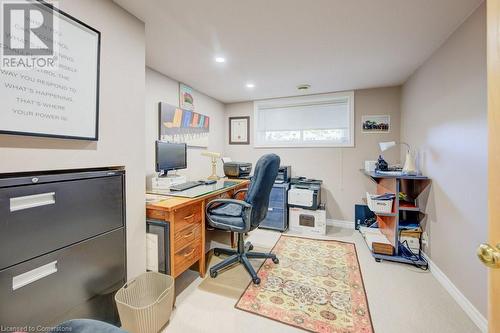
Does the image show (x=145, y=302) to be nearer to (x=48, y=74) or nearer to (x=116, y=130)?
(x=116, y=130)

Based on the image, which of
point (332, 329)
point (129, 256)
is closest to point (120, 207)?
point (129, 256)

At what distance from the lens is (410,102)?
268 cm

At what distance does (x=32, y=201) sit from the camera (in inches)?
37.7

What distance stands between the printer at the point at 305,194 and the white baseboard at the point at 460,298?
136cm

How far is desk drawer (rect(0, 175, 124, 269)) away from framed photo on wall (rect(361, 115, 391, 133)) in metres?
3.36

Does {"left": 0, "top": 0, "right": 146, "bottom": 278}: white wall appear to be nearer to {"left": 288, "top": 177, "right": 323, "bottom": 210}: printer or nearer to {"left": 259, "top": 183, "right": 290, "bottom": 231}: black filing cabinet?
{"left": 259, "top": 183, "right": 290, "bottom": 231}: black filing cabinet

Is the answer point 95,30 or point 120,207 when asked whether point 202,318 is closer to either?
point 120,207

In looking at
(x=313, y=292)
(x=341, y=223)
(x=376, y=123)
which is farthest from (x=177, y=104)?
(x=341, y=223)

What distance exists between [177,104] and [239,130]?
1.41 meters

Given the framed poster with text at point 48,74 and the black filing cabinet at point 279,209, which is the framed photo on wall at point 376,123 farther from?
the framed poster with text at point 48,74

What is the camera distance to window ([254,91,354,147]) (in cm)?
335

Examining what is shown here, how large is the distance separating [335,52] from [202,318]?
2636 mm

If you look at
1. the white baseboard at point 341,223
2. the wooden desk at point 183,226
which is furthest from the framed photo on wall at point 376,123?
the wooden desk at point 183,226

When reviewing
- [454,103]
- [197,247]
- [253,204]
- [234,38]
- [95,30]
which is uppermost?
[234,38]
